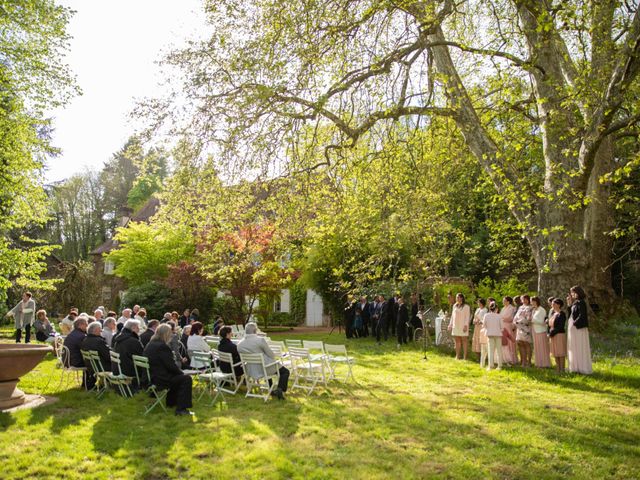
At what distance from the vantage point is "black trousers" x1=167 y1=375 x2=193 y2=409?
319 inches

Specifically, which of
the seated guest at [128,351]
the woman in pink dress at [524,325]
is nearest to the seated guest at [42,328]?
the seated guest at [128,351]

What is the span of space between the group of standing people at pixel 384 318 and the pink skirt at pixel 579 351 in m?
6.27

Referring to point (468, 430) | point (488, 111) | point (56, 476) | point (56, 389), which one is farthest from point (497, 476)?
point (488, 111)

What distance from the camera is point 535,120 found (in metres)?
13.1

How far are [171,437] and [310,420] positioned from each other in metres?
1.98

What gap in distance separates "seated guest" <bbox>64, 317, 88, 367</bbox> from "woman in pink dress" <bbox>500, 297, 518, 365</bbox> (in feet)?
30.1

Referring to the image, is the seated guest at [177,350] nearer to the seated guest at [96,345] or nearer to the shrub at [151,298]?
the seated guest at [96,345]

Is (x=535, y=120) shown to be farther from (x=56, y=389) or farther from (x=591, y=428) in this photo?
(x=56, y=389)

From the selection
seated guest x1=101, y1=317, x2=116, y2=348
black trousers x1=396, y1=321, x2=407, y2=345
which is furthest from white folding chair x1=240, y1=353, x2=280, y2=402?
black trousers x1=396, y1=321, x2=407, y2=345

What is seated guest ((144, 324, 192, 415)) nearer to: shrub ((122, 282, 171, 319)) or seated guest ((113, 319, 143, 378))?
seated guest ((113, 319, 143, 378))

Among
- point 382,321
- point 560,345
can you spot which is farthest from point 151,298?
point 560,345

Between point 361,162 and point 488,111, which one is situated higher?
point 488,111

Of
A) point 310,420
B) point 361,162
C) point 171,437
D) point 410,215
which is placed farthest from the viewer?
point 410,215

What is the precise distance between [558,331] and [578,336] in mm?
466
